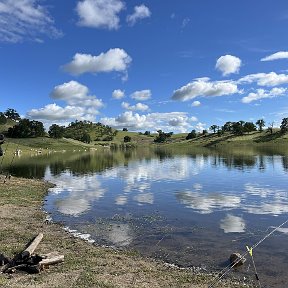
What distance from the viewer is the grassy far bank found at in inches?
746

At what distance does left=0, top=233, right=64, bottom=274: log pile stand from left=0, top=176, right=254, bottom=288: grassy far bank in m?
0.42

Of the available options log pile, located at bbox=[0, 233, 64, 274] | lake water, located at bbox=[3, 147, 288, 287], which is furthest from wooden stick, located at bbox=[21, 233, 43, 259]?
lake water, located at bbox=[3, 147, 288, 287]

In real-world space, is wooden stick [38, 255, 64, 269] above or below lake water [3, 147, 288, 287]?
above

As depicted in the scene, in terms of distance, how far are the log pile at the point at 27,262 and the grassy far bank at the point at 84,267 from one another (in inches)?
16.7

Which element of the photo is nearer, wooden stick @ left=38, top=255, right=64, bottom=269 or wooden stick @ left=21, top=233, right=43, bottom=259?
wooden stick @ left=38, top=255, right=64, bottom=269

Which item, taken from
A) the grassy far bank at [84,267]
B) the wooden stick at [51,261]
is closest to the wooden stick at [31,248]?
the grassy far bank at [84,267]

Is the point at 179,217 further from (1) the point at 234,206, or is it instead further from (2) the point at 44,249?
(2) the point at 44,249

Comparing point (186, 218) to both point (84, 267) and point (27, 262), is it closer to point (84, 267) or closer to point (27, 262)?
point (84, 267)

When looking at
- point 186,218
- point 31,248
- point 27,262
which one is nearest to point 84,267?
point 27,262

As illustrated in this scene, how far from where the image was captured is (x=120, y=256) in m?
24.0

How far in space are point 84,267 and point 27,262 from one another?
→ 3078 millimetres

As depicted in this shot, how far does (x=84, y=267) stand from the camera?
2114cm

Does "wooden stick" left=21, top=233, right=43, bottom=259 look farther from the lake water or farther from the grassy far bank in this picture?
the lake water

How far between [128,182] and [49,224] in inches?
1337
